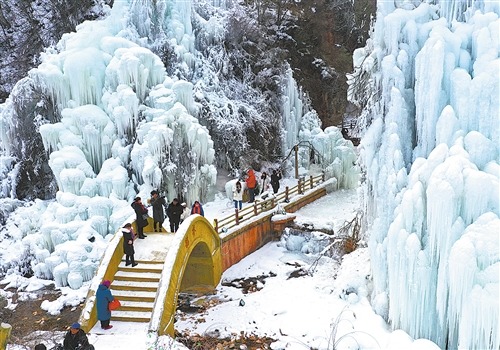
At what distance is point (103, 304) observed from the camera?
11414mm

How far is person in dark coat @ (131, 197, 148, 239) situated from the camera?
13953mm

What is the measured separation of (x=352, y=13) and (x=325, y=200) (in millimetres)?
16373

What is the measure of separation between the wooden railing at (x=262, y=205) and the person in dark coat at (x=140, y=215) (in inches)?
144

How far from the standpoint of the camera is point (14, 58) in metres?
27.4

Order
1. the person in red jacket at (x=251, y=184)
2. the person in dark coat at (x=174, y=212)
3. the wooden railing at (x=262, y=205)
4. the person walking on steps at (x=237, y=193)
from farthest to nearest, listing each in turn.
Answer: the person in red jacket at (x=251, y=184) < the person walking on steps at (x=237, y=193) < the wooden railing at (x=262, y=205) < the person in dark coat at (x=174, y=212)

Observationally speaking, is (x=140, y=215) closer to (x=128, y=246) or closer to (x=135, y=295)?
(x=128, y=246)

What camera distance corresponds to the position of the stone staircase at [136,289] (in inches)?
466

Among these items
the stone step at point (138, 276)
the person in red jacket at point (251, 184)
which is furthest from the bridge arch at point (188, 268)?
the person in red jacket at point (251, 184)

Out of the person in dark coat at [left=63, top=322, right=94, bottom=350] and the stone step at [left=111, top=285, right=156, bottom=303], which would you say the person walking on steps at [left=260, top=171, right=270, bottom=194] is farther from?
the person in dark coat at [left=63, top=322, right=94, bottom=350]

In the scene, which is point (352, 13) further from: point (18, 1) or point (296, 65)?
point (18, 1)

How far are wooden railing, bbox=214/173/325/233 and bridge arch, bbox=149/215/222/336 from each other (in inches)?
49.9

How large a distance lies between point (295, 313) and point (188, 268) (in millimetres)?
4817

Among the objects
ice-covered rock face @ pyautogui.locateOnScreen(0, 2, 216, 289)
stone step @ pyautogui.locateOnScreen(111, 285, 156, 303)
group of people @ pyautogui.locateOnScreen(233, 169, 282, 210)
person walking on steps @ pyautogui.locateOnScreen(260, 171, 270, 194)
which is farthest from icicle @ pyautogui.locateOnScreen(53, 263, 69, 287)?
person walking on steps @ pyautogui.locateOnScreen(260, 171, 270, 194)

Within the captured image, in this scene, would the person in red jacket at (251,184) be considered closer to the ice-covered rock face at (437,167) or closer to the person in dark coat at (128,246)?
the person in dark coat at (128,246)
